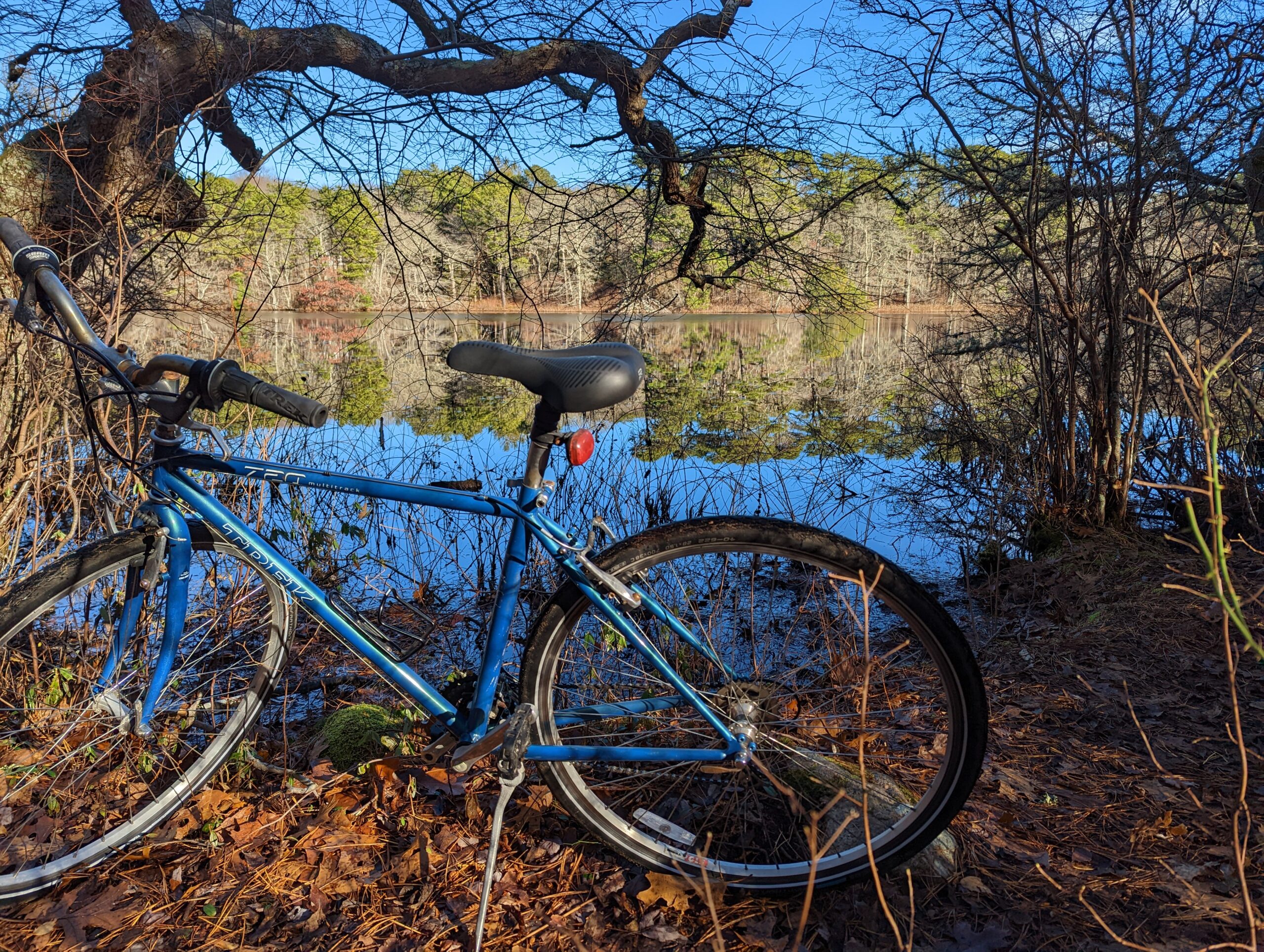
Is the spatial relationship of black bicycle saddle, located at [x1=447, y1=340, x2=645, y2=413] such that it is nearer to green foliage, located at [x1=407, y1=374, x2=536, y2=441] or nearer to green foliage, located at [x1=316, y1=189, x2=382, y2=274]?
green foliage, located at [x1=316, y1=189, x2=382, y2=274]

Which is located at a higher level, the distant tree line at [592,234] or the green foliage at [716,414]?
the distant tree line at [592,234]

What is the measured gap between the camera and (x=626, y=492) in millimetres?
6902

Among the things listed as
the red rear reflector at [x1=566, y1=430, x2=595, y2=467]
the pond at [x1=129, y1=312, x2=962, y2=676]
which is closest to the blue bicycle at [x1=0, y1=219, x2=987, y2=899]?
the red rear reflector at [x1=566, y1=430, x2=595, y2=467]

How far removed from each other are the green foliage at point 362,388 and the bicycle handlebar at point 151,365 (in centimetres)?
822

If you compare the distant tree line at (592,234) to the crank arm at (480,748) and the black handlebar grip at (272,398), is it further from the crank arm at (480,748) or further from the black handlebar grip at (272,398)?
the crank arm at (480,748)

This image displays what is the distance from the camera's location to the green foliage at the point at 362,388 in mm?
10625

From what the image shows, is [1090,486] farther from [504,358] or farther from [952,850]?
[504,358]

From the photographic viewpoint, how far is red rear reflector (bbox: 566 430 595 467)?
183 centimetres

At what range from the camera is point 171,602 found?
2139 millimetres

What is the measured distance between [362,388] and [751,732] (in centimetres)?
1275

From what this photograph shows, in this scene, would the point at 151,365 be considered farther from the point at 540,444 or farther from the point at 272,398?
the point at 540,444

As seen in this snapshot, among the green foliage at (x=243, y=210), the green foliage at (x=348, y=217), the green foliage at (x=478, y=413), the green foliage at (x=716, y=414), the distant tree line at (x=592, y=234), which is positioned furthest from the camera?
the green foliage at (x=478, y=413)

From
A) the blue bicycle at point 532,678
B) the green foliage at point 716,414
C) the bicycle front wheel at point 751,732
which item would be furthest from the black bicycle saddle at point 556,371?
the green foliage at point 716,414

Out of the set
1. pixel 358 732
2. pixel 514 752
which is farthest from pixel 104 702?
pixel 514 752
